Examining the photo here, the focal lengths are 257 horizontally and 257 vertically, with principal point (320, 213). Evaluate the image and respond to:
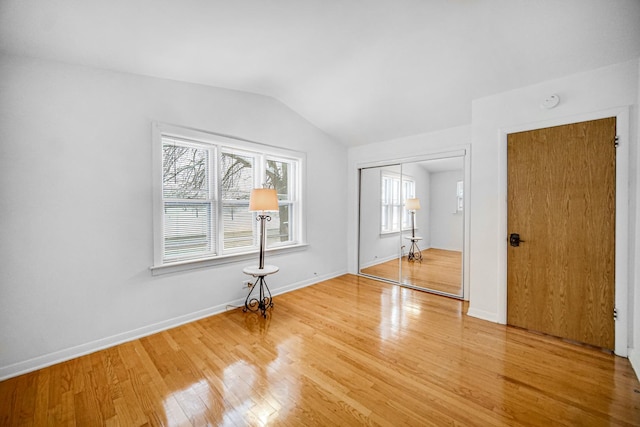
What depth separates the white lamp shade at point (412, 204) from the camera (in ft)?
13.7

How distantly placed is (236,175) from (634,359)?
14.1ft

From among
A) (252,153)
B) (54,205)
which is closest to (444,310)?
(252,153)

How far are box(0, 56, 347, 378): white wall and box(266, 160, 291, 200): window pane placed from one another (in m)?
0.98

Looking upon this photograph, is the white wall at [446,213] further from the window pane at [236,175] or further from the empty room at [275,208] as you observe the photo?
the window pane at [236,175]

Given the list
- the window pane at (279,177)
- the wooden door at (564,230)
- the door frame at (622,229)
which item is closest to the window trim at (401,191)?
the wooden door at (564,230)

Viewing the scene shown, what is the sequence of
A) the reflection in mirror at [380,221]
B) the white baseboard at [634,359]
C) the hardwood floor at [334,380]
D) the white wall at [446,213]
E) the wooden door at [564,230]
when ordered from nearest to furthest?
the hardwood floor at [334,380]
the white baseboard at [634,359]
the wooden door at [564,230]
the white wall at [446,213]
the reflection in mirror at [380,221]

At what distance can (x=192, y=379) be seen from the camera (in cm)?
199

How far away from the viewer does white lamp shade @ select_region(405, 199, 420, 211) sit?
13.7 ft

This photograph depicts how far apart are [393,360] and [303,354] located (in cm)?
79

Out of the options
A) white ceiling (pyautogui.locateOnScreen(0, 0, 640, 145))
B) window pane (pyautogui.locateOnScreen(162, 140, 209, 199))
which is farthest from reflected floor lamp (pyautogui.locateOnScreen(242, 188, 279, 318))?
white ceiling (pyautogui.locateOnScreen(0, 0, 640, 145))

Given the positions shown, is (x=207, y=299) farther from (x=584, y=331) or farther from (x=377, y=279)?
(x=584, y=331)

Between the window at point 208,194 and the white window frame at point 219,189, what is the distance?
1 centimetres

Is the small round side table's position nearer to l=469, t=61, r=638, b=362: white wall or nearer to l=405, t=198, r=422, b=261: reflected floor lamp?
l=405, t=198, r=422, b=261: reflected floor lamp

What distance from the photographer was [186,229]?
306cm
